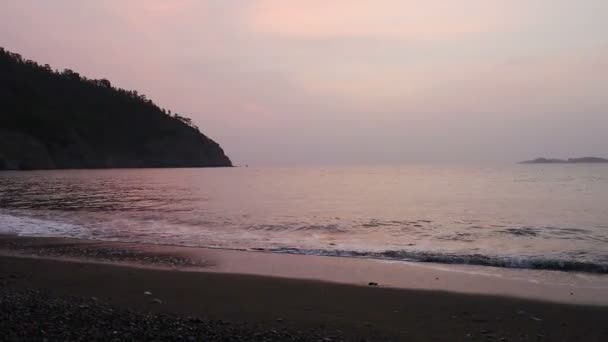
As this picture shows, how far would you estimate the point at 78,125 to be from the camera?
495 ft

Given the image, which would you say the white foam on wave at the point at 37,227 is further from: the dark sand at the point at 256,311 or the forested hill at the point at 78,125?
the forested hill at the point at 78,125

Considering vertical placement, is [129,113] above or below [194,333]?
above

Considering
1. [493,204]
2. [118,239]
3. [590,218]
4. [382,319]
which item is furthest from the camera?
[493,204]

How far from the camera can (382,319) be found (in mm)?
8070

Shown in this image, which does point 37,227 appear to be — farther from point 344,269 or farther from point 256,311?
point 256,311

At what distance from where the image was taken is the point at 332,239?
19.3m

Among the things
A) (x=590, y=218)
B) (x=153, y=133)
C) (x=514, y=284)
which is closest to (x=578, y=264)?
(x=514, y=284)

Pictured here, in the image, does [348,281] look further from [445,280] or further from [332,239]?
[332,239]

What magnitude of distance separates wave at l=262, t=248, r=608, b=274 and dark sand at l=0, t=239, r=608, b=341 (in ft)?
14.9

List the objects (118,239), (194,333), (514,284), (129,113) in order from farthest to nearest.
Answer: (129,113), (118,239), (514,284), (194,333)

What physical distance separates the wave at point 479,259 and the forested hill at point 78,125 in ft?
410

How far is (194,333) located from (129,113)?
186 metres

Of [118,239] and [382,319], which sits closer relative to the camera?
[382,319]

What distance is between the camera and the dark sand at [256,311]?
684 cm
